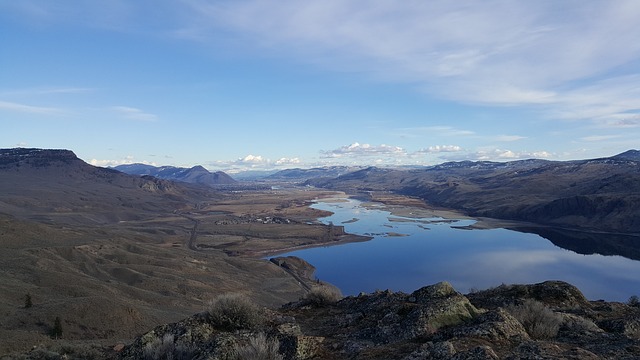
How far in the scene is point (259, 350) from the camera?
22.6ft

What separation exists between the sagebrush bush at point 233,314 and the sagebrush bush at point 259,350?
284 cm

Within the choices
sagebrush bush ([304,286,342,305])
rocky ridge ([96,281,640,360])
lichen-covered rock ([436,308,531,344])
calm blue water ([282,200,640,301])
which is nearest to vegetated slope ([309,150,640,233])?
calm blue water ([282,200,640,301])

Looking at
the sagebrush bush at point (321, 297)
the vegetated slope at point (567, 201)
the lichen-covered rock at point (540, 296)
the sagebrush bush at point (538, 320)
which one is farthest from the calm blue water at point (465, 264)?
the sagebrush bush at point (538, 320)

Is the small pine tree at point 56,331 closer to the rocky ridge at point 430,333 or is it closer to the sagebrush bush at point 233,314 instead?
the rocky ridge at point 430,333

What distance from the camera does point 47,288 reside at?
40.4 m

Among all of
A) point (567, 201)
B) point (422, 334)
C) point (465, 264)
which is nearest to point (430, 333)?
point (422, 334)

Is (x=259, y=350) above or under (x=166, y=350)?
above

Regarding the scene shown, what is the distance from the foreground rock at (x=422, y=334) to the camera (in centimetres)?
689

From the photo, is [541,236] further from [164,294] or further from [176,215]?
[176,215]

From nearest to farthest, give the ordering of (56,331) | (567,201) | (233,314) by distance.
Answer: (233,314) → (56,331) → (567,201)

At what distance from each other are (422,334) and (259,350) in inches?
137

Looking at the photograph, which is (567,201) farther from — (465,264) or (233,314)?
(233,314)

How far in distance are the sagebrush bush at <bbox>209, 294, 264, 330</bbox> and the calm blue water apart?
48403 millimetres

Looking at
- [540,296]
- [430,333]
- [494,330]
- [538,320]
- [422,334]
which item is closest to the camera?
[494,330]
